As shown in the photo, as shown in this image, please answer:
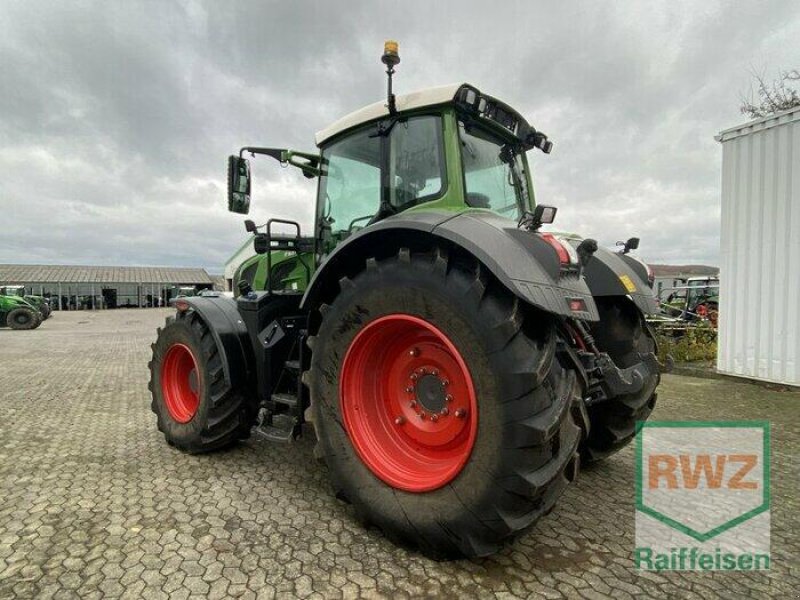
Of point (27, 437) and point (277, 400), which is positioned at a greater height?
point (277, 400)

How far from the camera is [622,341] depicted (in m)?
3.18

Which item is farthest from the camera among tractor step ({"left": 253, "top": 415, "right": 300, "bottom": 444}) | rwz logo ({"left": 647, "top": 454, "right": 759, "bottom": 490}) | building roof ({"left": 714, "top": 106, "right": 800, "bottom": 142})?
building roof ({"left": 714, "top": 106, "right": 800, "bottom": 142})

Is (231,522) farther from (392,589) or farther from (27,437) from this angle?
(27,437)

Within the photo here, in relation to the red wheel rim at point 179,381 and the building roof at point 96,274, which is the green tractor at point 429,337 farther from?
the building roof at point 96,274

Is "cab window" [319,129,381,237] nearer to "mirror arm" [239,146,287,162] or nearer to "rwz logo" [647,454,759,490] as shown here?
"mirror arm" [239,146,287,162]

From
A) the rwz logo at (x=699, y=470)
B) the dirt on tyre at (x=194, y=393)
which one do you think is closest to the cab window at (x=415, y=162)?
the dirt on tyre at (x=194, y=393)

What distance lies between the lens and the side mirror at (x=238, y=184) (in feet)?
11.6

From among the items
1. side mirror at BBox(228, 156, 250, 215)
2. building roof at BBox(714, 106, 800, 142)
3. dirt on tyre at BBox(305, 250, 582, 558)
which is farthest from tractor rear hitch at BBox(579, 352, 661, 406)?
building roof at BBox(714, 106, 800, 142)

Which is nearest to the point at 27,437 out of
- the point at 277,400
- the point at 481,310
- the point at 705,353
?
the point at 277,400

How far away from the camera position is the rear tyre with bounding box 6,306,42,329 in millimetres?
19734

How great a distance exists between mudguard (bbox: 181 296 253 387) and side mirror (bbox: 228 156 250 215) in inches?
31.0

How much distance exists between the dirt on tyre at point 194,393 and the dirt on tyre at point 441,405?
1131mm

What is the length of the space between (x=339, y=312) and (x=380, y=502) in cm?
97

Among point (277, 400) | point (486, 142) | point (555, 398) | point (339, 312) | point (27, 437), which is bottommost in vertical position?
point (27, 437)
